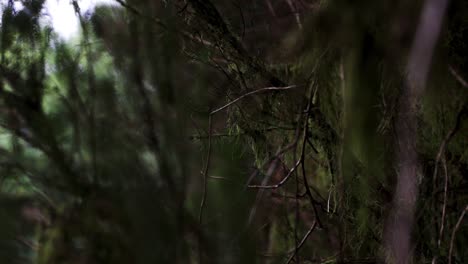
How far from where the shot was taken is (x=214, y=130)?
4.98 ft

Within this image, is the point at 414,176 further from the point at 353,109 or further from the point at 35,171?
the point at 35,171

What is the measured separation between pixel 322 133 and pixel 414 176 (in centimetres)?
35

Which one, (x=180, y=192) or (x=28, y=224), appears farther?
(x=28, y=224)

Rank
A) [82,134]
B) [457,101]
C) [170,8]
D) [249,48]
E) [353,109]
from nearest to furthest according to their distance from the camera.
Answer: [353,109] < [457,101] < [82,134] < [170,8] < [249,48]

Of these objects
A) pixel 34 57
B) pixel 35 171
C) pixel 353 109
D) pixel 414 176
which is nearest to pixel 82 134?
pixel 35 171

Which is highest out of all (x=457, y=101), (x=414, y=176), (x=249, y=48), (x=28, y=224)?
(x=249, y=48)

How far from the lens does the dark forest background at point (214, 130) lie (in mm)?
872

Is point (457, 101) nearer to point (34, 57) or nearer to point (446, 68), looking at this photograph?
point (446, 68)

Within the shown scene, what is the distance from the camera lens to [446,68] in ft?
2.82

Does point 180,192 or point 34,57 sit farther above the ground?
point 34,57

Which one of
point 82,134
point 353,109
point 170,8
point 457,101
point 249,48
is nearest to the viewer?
point 353,109

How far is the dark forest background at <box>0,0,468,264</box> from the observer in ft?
2.86

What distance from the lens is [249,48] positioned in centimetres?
161

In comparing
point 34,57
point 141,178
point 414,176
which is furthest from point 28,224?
point 414,176
